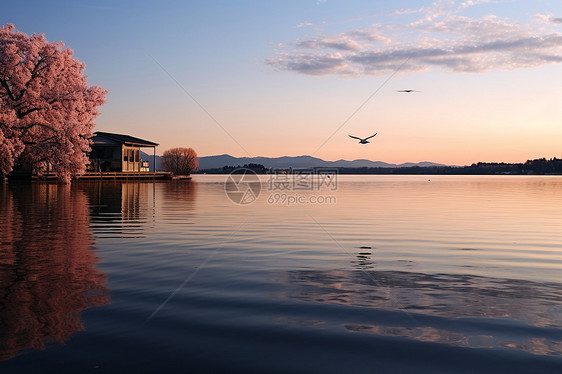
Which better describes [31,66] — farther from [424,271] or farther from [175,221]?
[424,271]

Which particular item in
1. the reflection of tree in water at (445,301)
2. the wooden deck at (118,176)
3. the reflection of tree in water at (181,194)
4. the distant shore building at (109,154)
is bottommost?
the reflection of tree in water at (181,194)

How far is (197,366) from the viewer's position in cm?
455

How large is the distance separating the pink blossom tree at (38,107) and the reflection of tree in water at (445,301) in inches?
1719

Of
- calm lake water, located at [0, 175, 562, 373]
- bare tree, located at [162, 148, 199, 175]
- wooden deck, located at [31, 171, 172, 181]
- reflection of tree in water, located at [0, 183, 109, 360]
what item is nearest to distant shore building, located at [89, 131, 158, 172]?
wooden deck, located at [31, 171, 172, 181]

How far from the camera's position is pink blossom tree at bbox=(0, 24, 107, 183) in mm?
45125

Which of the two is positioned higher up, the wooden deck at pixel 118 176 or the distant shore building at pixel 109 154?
the distant shore building at pixel 109 154

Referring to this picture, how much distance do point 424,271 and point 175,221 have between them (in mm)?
12217

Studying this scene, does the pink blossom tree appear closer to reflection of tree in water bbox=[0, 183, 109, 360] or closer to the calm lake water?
reflection of tree in water bbox=[0, 183, 109, 360]

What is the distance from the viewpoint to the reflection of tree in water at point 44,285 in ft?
17.6

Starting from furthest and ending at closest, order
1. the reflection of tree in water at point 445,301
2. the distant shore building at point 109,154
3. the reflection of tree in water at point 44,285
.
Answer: the distant shore building at point 109,154 < the reflection of tree in water at point 445,301 < the reflection of tree in water at point 44,285

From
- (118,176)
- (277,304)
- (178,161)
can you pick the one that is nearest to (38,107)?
(118,176)

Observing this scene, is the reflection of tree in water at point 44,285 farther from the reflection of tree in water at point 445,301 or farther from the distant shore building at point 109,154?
the distant shore building at point 109,154

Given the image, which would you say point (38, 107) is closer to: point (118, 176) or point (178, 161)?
point (118, 176)

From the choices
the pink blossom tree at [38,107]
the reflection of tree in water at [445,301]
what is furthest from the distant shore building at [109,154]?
the reflection of tree in water at [445,301]
